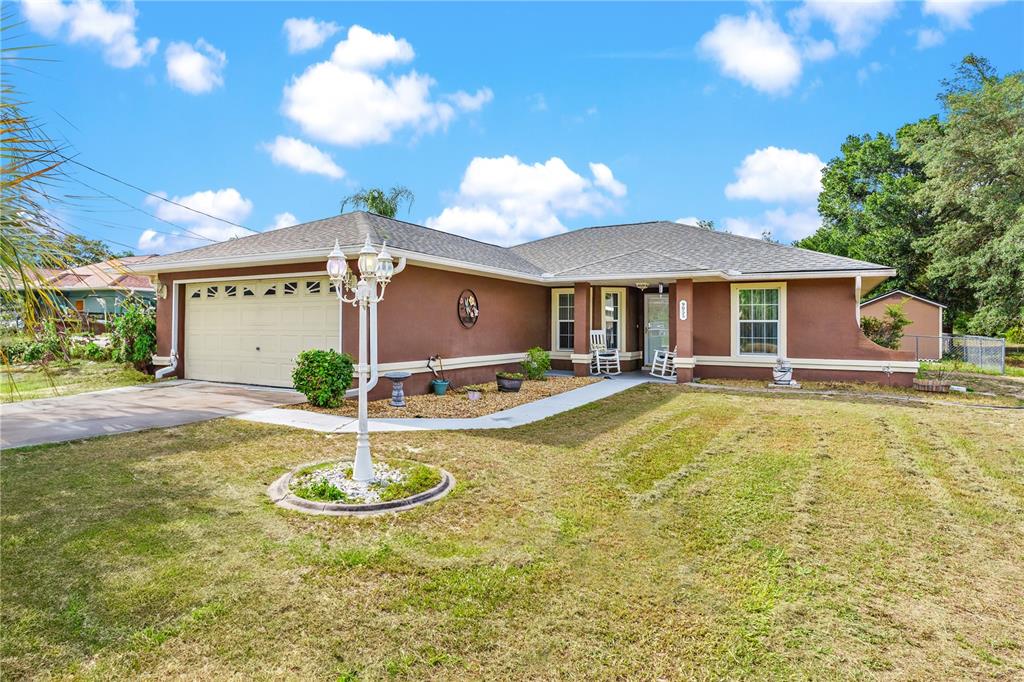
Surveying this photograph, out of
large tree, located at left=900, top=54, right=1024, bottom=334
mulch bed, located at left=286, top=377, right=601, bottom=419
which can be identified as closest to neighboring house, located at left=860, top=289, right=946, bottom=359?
large tree, located at left=900, top=54, right=1024, bottom=334

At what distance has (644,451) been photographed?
21.3 feet

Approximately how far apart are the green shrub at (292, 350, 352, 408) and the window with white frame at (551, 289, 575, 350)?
8158 mm

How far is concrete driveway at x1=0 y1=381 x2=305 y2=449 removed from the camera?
272 inches

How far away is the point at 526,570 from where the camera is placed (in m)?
3.38

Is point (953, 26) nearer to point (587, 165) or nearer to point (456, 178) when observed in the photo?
point (587, 165)

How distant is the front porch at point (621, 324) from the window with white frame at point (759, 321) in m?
1.72

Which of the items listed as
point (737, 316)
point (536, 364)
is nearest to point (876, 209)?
point (737, 316)

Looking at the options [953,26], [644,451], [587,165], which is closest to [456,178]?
[587,165]

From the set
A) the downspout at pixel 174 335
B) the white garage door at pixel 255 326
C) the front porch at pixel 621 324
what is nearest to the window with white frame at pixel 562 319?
the front porch at pixel 621 324

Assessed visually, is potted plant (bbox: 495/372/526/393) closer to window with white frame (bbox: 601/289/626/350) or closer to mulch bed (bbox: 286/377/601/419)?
mulch bed (bbox: 286/377/601/419)

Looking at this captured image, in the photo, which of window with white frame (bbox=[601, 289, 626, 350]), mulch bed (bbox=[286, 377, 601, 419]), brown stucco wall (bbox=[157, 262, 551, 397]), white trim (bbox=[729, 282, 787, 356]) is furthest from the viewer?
window with white frame (bbox=[601, 289, 626, 350])

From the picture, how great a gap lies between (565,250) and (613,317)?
397cm

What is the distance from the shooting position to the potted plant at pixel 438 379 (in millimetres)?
11008

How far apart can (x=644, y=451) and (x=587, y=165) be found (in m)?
18.5
